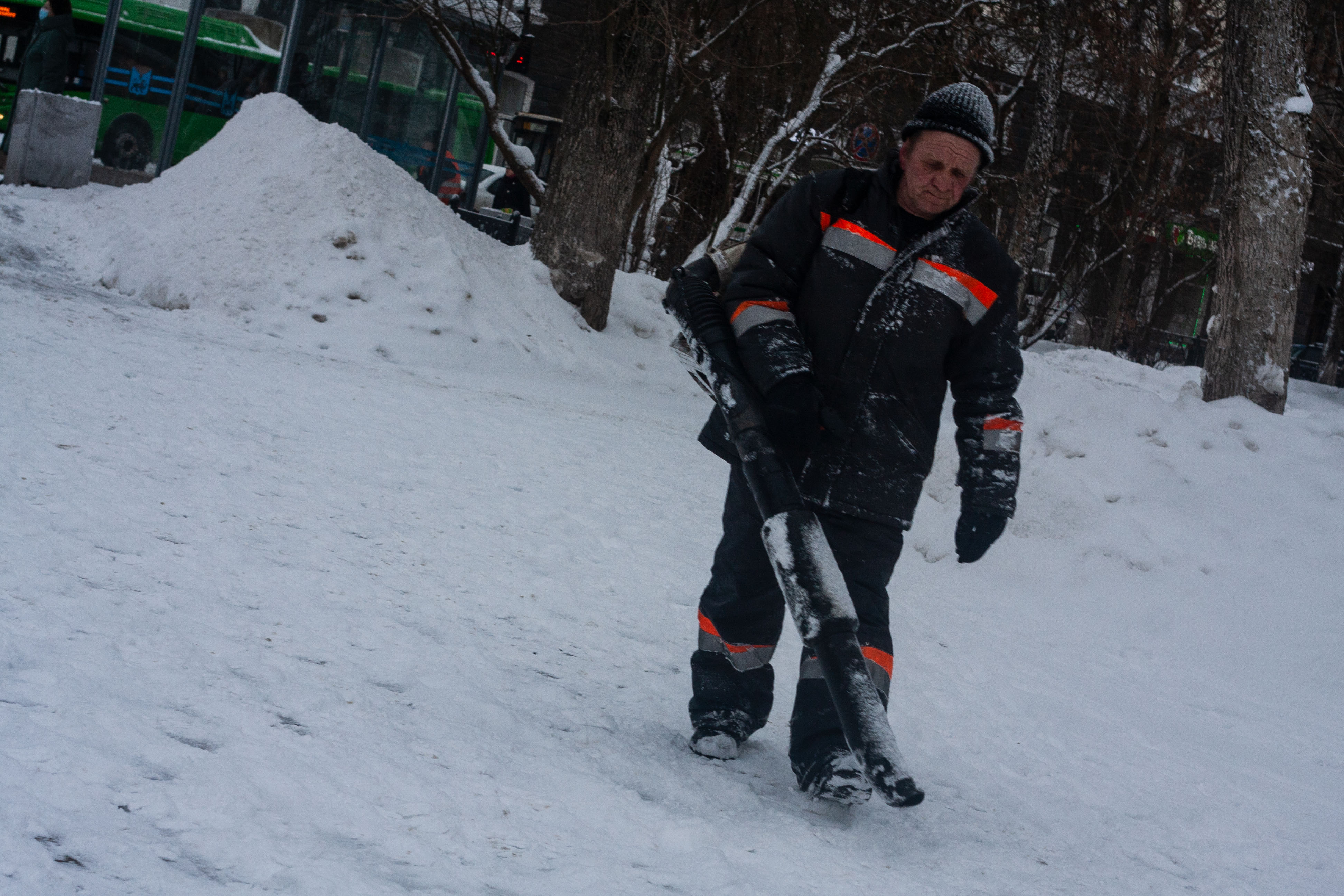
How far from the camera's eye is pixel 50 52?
39.8ft

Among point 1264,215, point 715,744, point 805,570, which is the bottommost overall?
point 715,744

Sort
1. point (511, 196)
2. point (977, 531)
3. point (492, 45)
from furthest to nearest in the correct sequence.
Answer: point (511, 196) < point (492, 45) < point (977, 531)

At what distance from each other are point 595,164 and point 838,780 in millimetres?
8195

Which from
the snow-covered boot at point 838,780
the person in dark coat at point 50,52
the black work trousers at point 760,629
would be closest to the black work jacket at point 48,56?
the person in dark coat at point 50,52

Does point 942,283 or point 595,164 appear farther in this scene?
point 595,164

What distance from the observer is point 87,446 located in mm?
3988

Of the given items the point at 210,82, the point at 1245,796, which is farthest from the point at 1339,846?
the point at 210,82

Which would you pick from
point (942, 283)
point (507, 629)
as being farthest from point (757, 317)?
point (507, 629)

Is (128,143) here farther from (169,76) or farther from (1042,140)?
(1042,140)

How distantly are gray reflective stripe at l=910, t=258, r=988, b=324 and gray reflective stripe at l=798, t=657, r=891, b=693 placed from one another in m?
0.88

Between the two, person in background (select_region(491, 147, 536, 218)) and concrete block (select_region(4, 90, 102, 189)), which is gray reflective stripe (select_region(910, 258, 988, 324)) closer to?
concrete block (select_region(4, 90, 102, 189))

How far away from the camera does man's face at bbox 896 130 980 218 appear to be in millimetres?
2785

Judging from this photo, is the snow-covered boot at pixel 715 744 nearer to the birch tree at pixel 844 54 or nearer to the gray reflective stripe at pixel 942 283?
the gray reflective stripe at pixel 942 283

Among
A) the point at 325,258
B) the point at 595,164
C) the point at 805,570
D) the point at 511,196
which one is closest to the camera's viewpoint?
the point at 805,570
